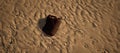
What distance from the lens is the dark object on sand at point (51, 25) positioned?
3.87 metres

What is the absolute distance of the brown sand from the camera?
3713 millimetres

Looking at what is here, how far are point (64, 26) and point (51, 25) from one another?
0.36m

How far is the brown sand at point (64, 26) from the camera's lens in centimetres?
371

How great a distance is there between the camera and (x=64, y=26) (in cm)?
404

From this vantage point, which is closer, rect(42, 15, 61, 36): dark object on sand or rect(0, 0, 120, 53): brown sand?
rect(0, 0, 120, 53): brown sand

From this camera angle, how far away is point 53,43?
12.3 ft

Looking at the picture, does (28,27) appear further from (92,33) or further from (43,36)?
(92,33)

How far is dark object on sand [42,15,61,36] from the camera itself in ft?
12.7

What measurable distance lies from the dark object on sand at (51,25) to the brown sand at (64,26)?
0.36 feet

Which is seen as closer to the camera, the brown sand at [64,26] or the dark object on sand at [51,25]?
the brown sand at [64,26]

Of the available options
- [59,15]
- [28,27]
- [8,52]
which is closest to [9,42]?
[8,52]

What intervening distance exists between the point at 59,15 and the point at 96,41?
47.6 inches

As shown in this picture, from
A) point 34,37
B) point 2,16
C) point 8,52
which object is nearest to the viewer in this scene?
point 8,52

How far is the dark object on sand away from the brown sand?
0.11 m
